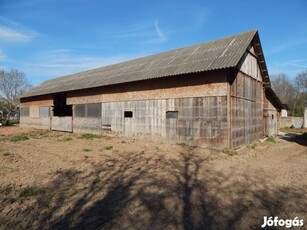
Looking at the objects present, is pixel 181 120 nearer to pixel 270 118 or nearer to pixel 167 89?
pixel 167 89

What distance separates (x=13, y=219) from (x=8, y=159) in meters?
5.08

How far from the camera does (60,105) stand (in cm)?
2322

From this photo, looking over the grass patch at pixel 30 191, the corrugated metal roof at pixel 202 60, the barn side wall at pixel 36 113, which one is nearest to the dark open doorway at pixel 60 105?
the barn side wall at pixel 36 113

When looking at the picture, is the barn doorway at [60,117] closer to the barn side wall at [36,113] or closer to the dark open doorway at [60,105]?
the dark open doorway at [60,105]

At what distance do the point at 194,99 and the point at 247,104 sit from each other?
3.96 m

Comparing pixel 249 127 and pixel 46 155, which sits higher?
pixel 249 127

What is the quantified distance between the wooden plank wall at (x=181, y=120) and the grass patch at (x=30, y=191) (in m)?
8.18

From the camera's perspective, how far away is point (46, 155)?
9.33 metres

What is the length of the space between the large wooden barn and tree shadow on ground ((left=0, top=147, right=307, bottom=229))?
4.81m

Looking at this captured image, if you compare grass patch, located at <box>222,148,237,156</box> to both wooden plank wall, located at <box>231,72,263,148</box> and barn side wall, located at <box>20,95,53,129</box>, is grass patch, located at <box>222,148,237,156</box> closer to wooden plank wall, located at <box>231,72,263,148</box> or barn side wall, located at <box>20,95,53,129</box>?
wooden plank wall, located at <box>231,72,263,148</box>

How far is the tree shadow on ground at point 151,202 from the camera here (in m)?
4.01

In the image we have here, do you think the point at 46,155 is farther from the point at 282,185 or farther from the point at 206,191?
the point at 282,185

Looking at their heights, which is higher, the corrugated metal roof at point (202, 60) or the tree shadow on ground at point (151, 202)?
the corrugated metal roof at point (202, 60)

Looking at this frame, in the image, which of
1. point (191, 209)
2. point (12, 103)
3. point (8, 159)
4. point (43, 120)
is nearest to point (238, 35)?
point (191, 209)
